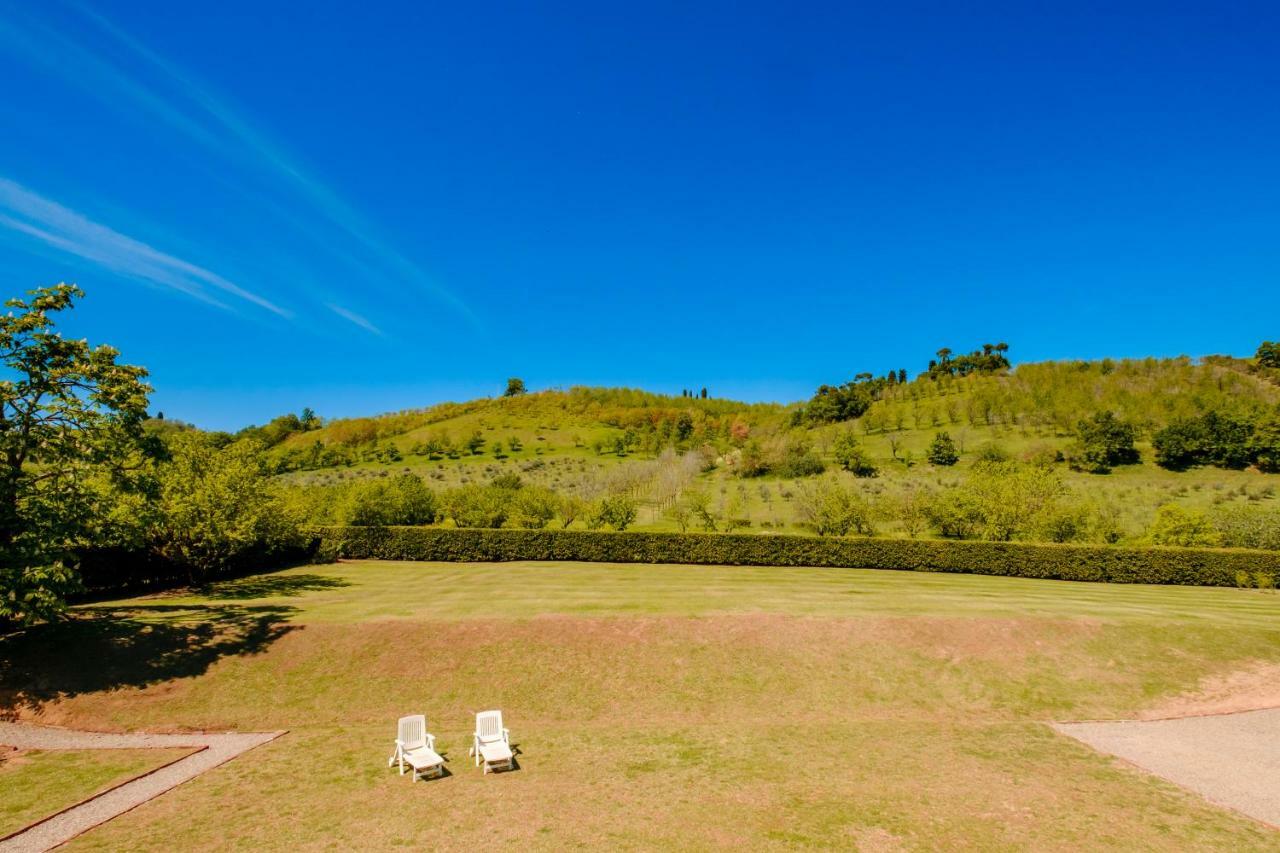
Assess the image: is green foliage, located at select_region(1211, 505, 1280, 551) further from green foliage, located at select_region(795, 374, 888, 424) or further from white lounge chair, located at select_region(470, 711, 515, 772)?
green foliage, located at select_region(795, 374, 888, 424)

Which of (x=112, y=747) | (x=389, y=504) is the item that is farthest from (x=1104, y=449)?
(x=112, y=747)

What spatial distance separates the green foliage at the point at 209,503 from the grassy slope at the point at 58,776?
17.2 m

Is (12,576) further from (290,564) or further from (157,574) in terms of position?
(290,564)

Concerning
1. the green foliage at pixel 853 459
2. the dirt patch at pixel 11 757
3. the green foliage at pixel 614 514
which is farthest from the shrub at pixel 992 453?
the dirt patch at pixel 11 757

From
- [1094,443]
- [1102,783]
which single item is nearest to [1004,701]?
[1102,783]

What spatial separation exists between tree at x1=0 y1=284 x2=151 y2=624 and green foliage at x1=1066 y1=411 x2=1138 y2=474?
95.8m

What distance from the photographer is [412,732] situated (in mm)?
13359

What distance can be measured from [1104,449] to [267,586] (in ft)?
306

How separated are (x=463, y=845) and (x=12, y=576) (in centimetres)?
1612

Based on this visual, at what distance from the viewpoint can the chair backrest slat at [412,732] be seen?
13.1 metres

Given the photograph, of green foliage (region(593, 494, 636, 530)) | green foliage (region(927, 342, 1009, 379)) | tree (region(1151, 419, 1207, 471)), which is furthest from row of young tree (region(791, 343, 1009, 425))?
green foliage (region(593, 494, 636, 530))

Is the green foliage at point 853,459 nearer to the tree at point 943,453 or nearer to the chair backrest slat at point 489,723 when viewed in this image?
the tree at point 943,453

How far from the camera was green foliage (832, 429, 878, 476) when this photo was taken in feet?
284

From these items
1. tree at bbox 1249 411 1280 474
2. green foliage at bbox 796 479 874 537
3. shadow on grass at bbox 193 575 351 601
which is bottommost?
shadow on grass at bbox 193 575 351 601
